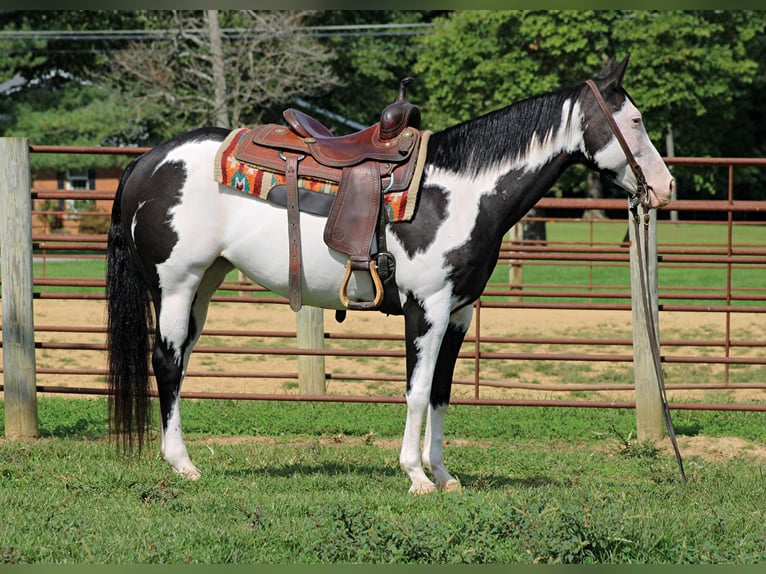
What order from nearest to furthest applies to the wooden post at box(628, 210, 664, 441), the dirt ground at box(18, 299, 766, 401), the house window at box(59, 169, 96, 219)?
the wooden post at box(628, 210, 664, 441)
the dirt ground at box(18, 299, 766, 401)
the house window at box(59, 169, 96, 219)

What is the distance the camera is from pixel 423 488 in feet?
16.4

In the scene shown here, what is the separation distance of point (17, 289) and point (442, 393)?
292 cm

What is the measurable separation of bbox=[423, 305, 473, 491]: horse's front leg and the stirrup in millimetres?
430

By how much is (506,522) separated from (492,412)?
3.60 m

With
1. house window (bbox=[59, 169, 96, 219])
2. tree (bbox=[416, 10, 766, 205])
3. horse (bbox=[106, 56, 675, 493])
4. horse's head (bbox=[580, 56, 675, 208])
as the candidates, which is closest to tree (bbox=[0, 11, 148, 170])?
house window (bbox=[59, 169, 96, 219])

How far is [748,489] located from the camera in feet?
16.9

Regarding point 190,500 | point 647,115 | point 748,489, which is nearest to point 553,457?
point 748,489

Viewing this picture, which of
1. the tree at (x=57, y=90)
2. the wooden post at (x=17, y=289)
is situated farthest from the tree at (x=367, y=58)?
the wooden post at (x=17, y=289)

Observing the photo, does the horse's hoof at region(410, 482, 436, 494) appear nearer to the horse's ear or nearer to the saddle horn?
Result: the saddle horn

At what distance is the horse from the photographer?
16.3 feet

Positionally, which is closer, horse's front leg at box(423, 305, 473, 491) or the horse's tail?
horse's front leg at box(423, 305, 473, 491)

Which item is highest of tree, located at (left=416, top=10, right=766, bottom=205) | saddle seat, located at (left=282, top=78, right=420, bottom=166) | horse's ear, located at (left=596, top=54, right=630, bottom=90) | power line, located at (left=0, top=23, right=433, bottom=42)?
power line, located at (left=0, top=23, right=433, bottom=42)

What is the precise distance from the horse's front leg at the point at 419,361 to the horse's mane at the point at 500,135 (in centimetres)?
71

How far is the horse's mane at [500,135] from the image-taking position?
16.7 feet
